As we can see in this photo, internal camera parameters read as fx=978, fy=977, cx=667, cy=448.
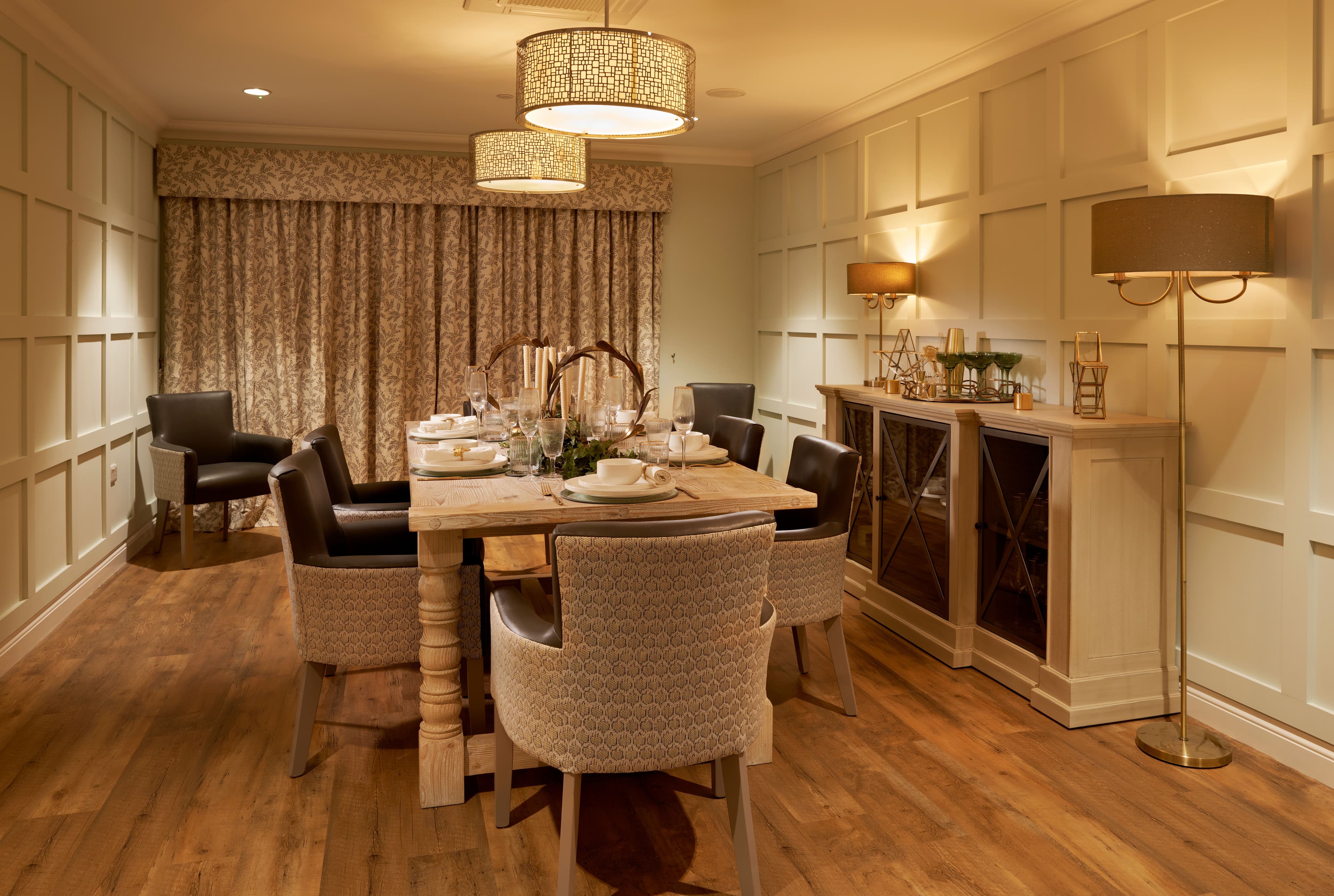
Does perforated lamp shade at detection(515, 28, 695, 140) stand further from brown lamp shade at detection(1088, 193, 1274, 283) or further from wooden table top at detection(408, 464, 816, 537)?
brown lamp shade at detection(1088, 193, 1274, 283)

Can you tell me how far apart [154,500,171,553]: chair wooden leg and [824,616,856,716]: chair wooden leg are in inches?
158

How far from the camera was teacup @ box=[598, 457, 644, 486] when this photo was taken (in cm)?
268

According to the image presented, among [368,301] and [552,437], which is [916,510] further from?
[368,301]

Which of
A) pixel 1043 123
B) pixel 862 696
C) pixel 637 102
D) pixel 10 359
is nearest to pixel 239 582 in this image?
pixel 10 359

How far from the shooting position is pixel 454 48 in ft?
13.9

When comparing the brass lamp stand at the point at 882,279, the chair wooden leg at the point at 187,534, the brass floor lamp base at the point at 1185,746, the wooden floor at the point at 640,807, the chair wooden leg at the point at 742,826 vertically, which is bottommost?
the wooden floor at the point at 640,807

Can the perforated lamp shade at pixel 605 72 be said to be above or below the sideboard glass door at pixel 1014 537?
above

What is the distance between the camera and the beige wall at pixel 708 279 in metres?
6.82

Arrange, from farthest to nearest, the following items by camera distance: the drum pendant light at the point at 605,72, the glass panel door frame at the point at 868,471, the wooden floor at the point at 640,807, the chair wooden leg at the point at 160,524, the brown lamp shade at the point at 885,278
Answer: the chair wooden leg at the point at 160,524, the brown lamp shade at the point at 885,278, the glass panel door frame at the point at 868,471, the drum pendant light at the point at 605,72, the wooden floor at the point at 640,807

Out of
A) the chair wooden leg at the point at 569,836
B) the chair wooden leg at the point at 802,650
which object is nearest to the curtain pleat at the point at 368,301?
the chair wooden leg at the point at 802,650

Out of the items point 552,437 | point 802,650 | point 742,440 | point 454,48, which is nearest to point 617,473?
point 552,437

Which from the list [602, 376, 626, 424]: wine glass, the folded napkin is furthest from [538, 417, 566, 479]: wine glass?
the folded napkin

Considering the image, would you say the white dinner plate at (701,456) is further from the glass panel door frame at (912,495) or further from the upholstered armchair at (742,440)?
the glass panel door frame at (912,495)

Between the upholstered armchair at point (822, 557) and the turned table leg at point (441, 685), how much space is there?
3.03 feet
